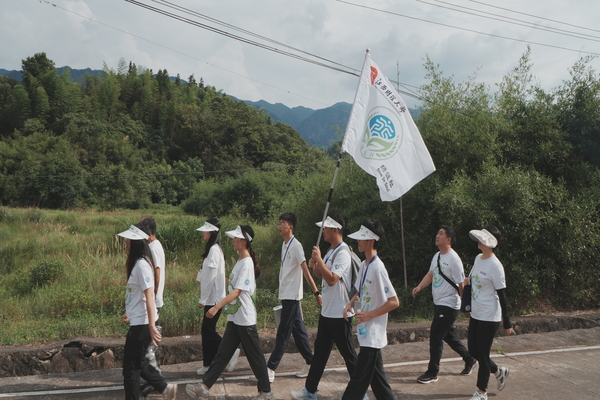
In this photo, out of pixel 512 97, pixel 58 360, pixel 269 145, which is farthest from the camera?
pixel 269 145

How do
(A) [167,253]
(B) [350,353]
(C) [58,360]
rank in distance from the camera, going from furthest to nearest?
(A) [167,253], (C) [58,360], (B) [350,353]

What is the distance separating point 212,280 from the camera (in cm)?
549

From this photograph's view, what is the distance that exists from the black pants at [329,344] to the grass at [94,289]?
303 cm

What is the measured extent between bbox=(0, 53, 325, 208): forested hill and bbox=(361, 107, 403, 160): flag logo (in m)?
36.8

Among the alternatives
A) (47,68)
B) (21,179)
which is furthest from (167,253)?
(47,68)

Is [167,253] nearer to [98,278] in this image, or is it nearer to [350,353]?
[98,278]

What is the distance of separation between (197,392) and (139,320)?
0.97 metres

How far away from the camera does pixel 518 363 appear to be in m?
6.14

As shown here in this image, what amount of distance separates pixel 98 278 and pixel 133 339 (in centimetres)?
712

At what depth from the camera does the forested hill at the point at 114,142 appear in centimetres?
4453

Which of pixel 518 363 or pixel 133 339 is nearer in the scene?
pixel 133 339

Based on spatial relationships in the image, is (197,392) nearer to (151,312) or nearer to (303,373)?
(151,312)

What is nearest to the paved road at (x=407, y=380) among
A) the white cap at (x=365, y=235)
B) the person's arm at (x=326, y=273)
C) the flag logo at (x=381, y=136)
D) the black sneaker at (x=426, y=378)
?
the black sneaker at (x=426, y=378)

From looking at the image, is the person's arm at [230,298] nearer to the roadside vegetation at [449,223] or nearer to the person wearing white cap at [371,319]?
the person wearing white cap at [371,319]
